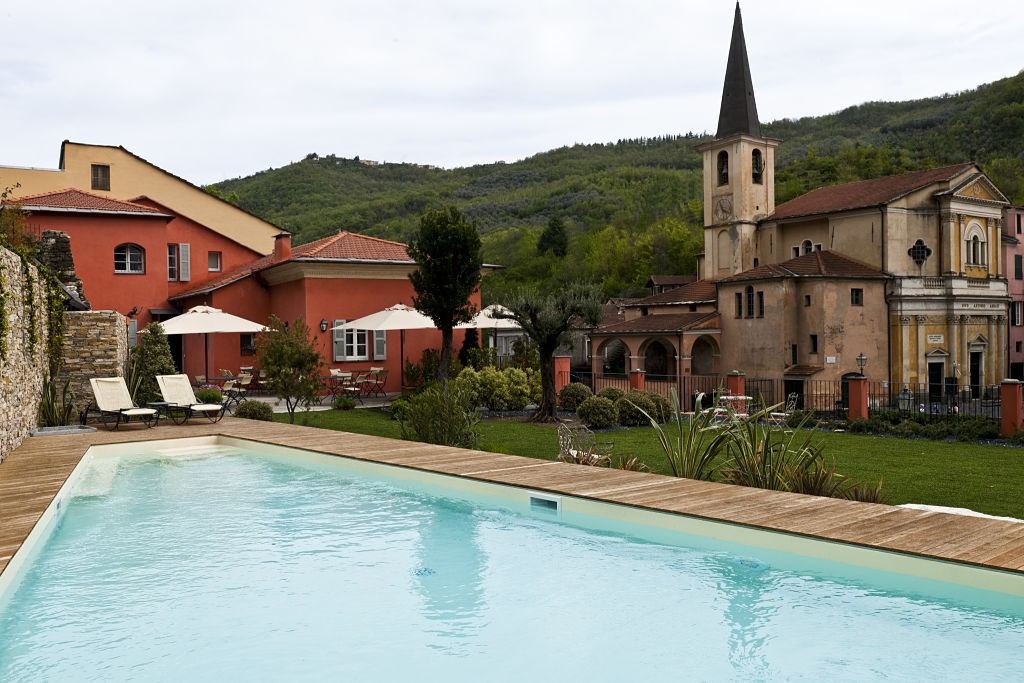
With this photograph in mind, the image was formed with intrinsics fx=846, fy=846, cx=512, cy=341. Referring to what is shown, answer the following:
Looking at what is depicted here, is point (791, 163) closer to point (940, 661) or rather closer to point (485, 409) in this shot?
point (485, 409)

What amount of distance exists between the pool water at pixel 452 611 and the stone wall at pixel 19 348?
2.56 metres

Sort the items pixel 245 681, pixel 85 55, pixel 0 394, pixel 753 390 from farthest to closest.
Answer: pixel 753 390, pixel 85 55, pixel 0 394, pixel 245 681

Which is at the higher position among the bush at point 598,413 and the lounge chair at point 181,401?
the lounge chair at point 181,401

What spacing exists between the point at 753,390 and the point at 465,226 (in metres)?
19.8

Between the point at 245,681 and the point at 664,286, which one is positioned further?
the point at 664,286

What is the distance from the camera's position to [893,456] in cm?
1401

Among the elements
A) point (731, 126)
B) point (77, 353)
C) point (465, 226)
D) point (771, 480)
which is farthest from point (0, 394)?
point (731, 126)

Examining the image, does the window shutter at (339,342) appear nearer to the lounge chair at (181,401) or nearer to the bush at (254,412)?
the bush at (254,412)

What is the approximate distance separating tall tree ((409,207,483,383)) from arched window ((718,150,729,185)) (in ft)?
97.5

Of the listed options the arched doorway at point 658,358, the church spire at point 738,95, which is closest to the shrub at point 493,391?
the arched doorway at point 658,358

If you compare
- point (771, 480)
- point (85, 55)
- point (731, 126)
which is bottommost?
point (771, 480)

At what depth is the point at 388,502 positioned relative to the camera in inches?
335

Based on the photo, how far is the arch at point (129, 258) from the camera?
988 inches

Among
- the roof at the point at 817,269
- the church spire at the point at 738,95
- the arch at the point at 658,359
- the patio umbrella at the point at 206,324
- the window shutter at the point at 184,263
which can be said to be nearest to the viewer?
the patio umbrella at the point at 206,324
